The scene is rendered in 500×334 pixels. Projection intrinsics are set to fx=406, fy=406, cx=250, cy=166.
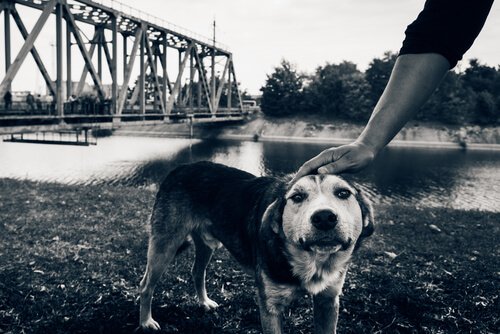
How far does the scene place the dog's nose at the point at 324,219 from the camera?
8.13 feet

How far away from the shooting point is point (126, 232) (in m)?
7.93

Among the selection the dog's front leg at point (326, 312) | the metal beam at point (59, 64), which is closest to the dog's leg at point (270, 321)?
the dog's front leg at point (326, 312)

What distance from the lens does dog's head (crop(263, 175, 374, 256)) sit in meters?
2.52

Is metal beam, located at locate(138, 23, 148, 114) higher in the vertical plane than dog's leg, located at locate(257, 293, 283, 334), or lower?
higher

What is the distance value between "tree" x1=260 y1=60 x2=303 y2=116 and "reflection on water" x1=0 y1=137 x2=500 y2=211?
37309mm

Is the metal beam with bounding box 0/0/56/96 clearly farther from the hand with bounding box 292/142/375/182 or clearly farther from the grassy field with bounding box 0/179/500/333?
the hand with bounding box 292/142/375/182

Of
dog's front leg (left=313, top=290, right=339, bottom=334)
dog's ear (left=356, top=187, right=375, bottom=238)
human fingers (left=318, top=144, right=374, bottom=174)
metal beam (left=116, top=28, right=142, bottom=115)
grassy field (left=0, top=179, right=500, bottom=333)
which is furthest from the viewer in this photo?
metal beam (left=116, top=28, right=142, bottom=115)

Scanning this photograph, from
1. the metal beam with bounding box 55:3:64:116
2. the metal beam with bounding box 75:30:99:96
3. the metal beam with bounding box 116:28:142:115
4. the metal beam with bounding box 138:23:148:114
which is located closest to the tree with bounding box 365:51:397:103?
the metal beam with bounding box 138:23:148:114

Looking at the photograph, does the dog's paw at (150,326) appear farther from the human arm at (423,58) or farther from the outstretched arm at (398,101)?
the human arm at (423,58)

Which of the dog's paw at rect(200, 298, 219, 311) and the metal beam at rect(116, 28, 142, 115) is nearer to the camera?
the dog's paw at rect(200, 298, 219, 311)

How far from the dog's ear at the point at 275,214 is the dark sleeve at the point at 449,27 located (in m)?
1.41

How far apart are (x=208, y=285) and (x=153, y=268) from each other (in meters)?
1.34

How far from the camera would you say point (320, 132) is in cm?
6856

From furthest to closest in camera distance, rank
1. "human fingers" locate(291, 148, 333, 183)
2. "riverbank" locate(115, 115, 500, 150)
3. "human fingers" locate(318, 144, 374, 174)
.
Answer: "riverbank" locate(115, 115, 500, 150), "human fingers" locate(291, 148, 333, 183), "human fingers" locate(318, 144, 374, 174)
